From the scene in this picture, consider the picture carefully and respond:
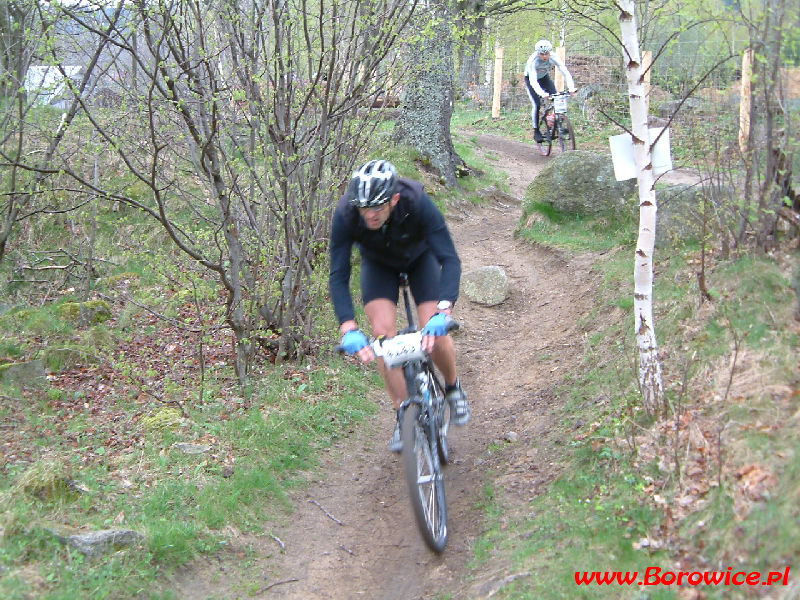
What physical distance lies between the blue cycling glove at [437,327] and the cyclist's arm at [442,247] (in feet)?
0.93

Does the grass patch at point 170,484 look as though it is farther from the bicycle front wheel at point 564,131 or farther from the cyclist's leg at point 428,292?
the bicycle front wheel at point 564,131

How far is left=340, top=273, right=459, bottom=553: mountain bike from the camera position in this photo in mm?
4094

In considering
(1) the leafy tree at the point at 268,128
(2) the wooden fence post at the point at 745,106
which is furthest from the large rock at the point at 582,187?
(1) the leafy tree at the point at 268,128

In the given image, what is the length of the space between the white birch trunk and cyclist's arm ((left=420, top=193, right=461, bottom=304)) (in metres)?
1.12

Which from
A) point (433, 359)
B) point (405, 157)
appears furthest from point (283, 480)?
point (405, 157)

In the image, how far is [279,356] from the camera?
723cm

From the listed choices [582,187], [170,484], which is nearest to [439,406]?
[170,484]

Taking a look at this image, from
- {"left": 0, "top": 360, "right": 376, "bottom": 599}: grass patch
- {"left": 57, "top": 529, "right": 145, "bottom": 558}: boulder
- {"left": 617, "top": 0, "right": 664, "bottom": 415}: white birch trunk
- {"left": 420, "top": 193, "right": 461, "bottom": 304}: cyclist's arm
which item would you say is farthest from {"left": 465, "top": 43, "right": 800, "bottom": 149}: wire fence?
{"left": 57, "top": 529, "right": 145, "bottom": 558}: boulder

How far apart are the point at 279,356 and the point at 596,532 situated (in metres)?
4.12

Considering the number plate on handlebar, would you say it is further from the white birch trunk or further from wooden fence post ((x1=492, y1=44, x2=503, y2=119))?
wooden fence post ((x1=492, y1=44, x2=503, y2=119))

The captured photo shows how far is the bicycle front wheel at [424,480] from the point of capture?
13.3 feet

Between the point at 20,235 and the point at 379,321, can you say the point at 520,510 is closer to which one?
the point at 379,321

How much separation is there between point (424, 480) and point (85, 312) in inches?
278

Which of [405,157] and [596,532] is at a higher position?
[405,157]
